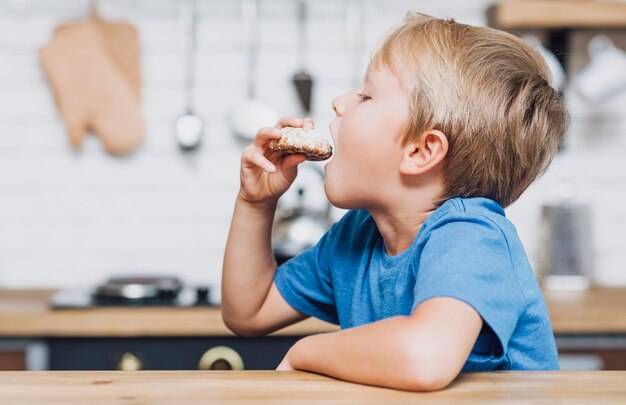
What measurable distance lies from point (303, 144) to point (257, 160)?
0.08 m

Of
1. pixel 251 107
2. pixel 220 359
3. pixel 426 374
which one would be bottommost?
pixel 220 359

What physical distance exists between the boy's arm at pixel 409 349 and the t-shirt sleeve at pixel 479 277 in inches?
0.6

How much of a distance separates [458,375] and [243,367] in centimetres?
117

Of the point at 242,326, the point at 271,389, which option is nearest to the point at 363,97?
the point at 242,326

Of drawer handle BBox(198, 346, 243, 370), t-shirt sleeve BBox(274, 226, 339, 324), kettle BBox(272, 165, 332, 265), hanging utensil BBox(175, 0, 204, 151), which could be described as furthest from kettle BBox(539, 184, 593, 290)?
t-shirt sleeve BBox(274, 226, 339, 324)

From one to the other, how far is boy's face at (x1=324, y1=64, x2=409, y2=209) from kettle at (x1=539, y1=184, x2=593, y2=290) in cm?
133

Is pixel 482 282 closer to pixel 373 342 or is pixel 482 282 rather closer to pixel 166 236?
pixel 373 342

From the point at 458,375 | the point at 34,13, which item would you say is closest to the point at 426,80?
the point at 458,375

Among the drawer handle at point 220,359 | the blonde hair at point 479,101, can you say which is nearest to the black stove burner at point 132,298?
the drawer handle at point 220,359

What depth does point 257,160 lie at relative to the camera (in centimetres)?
120

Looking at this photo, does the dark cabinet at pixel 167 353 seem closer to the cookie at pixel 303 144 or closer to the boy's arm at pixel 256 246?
the boy's arm at pixel 256 246

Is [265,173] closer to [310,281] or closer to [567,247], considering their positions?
[310,281]

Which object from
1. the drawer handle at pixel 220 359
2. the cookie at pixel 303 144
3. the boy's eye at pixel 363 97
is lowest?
the drawer handle at pixel 220 359

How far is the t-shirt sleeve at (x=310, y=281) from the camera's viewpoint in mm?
1314
